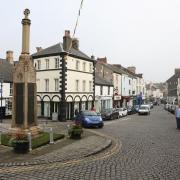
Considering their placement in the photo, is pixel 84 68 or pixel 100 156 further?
pixel 84 68

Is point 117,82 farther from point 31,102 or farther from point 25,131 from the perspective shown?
point 25,131

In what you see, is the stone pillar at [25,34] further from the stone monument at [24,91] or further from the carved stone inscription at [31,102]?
the carved stone inscription at [31,102]

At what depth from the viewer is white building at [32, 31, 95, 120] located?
37.8m

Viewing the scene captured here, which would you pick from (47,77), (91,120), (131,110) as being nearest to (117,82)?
(131,110)

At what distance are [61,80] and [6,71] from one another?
10.6 metres

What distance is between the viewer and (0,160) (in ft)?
42.2

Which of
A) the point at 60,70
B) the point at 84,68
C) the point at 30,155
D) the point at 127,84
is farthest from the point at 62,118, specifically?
the point at 127,84

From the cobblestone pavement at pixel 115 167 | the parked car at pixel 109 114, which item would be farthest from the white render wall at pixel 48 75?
the cobblestone pavement at pixel 115 167

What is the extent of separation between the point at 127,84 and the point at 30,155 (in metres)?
60.2

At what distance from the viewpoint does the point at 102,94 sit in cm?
5081

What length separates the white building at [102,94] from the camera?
158 feet

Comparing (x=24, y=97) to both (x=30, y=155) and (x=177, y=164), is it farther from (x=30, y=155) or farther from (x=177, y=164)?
(x=177, y=164)

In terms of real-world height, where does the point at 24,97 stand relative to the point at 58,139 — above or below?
above

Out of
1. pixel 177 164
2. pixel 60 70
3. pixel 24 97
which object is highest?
pixel 60 70
